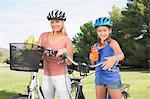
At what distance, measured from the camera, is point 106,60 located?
14.6 feet

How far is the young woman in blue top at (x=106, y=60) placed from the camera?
4.50 metres

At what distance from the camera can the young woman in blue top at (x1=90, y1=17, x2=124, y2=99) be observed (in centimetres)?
450

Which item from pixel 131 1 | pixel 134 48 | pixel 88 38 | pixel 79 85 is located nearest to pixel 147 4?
pixel 131 1

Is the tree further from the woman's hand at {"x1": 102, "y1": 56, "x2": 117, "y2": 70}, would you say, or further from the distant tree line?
the woman's hand at {"x1": 102, "y1": 56, "x2": 117, "y2": 70}

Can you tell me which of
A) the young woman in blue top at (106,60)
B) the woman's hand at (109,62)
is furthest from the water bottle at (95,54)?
the woman's hand at (109,62)

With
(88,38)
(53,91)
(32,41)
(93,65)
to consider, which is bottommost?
(53,91)

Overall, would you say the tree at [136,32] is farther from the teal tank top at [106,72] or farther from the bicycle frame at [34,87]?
the bicycle frame at [34,87]

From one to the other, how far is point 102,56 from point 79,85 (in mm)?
702

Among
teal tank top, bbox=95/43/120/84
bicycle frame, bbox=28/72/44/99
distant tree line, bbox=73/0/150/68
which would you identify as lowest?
bicycle frame, bbox=28/72/44/99

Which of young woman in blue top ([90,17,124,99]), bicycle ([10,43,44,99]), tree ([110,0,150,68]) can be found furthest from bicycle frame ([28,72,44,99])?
tree ([110,0,150,68])

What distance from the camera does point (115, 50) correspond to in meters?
4.50

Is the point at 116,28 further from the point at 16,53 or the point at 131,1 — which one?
the point at 16,53

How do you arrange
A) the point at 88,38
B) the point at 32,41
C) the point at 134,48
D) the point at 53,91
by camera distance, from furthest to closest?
the point at 88,38, the point at 134,48, the point at 53,91, the point at 32,41

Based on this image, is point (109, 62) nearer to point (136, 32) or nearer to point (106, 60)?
point (106, 60)
